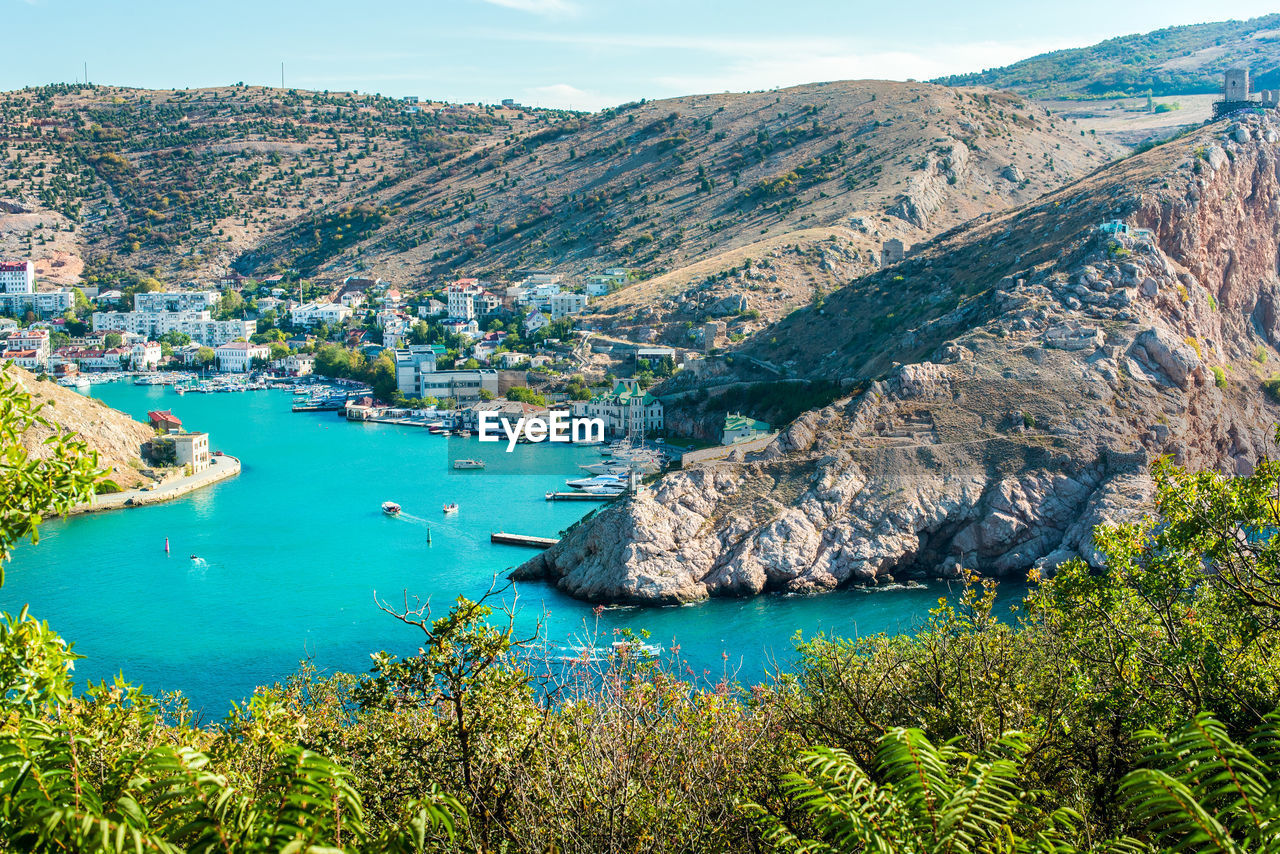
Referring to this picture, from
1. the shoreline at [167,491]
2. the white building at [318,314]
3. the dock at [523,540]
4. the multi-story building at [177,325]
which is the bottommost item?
the shoreline at [167,491]

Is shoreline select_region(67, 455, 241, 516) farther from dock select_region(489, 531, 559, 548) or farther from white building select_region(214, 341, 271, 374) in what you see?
white building select_region(214, 341, 271, 374)

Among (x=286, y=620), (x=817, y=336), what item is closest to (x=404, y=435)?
(x=817, y=336)

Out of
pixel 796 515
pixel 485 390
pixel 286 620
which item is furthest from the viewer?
pixel 485 390

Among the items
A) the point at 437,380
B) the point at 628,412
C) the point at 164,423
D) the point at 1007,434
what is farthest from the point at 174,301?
the point at 1007,434

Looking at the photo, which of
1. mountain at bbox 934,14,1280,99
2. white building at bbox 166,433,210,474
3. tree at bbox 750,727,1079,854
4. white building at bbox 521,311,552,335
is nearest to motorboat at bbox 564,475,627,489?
white building at bbox 166,433,210,474

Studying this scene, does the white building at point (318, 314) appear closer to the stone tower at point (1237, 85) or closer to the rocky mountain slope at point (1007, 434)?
the rocky mountain slope at point (1007, 434)

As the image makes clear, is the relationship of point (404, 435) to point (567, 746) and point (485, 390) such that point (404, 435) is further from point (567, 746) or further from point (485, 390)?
point (567, 746)

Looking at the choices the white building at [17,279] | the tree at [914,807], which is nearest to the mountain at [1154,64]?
the white building at [17,279]
